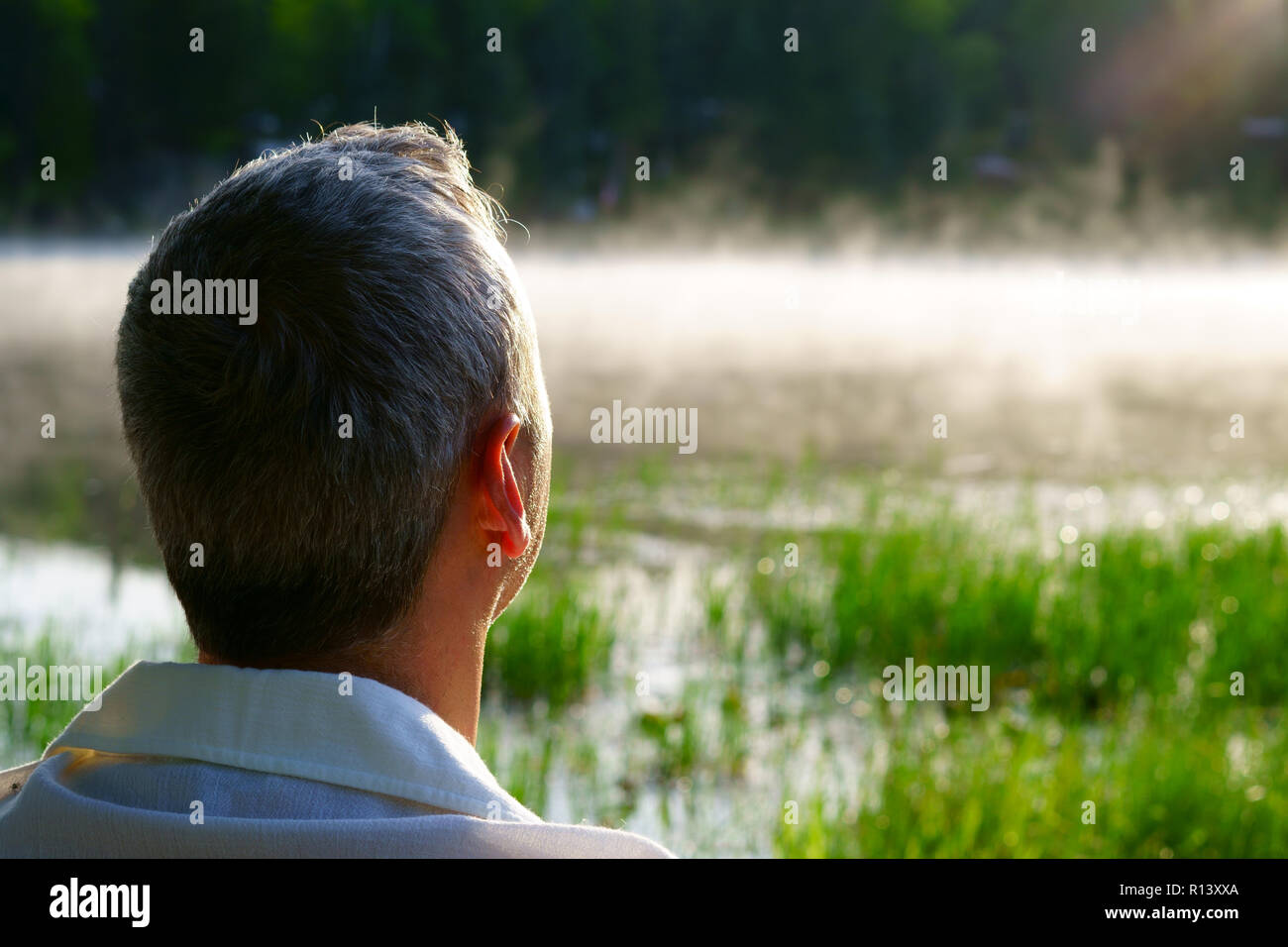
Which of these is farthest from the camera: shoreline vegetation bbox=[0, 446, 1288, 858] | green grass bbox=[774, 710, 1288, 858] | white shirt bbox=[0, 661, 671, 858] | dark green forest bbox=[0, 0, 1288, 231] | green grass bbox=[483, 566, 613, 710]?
dark green forest bbox=[0, 0, 1288, 231]

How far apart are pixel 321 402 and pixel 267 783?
0.28m

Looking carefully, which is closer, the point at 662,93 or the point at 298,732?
the point at 298,732

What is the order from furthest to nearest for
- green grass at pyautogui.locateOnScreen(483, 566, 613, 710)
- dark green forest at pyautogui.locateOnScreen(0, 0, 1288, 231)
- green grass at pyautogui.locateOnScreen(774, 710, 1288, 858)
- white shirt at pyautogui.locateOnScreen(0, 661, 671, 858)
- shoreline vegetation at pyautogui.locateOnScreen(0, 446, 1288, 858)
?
dark green forest at pyautogui.locateOnScreen(0, 0, 1288, 231), green grass at pyautogui.locateOnScreen(483, 566, 613, 710), shoreline vegetation at pyautogui.locateOnScreen(0, 446, 1288, 858), green grass at pyautogui.locateOnScreen(774, 710, 1288, 858), white shirt at pyautogui.locateOnScreen(0, 661, 671, 858)

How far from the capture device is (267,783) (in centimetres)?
98

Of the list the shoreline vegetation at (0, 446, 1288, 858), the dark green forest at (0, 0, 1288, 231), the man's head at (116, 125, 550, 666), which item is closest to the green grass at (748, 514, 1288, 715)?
the shoreline vegetation at (0, 446, 1288, 858)

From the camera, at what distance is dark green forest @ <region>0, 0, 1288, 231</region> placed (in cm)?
2823

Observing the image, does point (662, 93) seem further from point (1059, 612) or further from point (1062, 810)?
point (1062, 810)

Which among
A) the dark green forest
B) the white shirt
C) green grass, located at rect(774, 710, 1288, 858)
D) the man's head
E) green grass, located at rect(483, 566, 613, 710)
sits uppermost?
the dark green forest

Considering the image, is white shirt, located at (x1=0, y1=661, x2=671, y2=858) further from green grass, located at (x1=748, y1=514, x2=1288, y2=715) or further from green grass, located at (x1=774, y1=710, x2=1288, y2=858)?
green grass, located at (x1=748, y1=514, x2=1288, y2=715)

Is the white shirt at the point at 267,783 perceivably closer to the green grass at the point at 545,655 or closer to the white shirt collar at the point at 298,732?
the white shirt collar at the point at 298,732

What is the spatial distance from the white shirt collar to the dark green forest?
2719cm

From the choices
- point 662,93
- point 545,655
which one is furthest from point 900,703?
point 662,93
